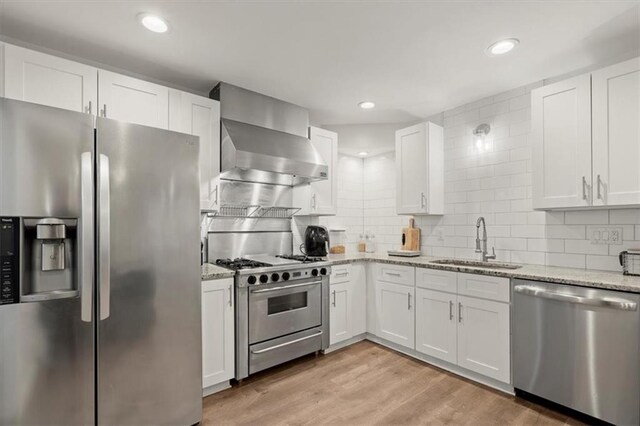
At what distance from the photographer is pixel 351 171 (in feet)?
14.3

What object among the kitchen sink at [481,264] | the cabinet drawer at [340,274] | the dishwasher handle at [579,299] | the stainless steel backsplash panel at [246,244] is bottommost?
the cabinet drawer at [340,274]

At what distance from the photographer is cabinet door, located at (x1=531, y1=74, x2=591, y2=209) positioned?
2.31 meters

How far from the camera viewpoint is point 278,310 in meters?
2.83

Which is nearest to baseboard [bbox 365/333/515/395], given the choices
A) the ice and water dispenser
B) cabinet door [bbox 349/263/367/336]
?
cabinet door [bbox 349/263/367/336]

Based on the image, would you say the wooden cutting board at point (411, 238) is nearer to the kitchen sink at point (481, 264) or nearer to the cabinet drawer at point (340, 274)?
the kitchen sink at point (481, 264)

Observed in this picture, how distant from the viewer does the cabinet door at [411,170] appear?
11.3 ft

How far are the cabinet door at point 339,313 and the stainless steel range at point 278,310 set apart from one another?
2.9 inches

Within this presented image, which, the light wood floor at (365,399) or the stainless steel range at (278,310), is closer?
the light wood floor at (365,399)

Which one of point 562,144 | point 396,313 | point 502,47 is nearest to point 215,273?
point 396,313

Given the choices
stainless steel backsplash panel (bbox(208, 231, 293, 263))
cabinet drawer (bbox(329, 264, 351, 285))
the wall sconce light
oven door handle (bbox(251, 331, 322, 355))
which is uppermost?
the wall sconce light

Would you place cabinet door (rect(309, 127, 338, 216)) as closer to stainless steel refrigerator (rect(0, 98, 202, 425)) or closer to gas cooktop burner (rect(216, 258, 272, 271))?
gas cooktop burner (rect(216, 258, 272, 271))

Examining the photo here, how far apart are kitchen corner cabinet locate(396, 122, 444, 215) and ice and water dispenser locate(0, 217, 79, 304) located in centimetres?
293

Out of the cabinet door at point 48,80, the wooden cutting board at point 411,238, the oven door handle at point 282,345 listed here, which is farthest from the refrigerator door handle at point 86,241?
the wooden cutting board at point 411,238

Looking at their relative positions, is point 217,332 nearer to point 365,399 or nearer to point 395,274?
point 365,399
